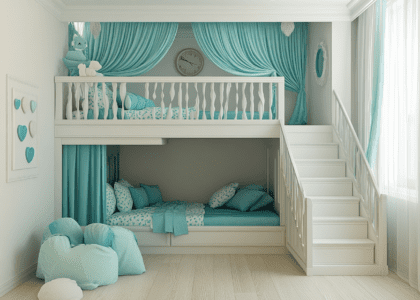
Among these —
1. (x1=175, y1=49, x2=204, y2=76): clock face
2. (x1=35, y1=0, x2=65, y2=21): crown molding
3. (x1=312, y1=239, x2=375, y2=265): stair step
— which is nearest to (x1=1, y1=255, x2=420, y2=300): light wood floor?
(x1=312, y1=239, x2=375, y2=265): stair step

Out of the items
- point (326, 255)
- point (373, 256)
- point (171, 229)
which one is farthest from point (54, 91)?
point (373, 256)

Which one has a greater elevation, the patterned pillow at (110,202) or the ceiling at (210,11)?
the ceiling at (210,11)

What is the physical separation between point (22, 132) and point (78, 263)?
128cm

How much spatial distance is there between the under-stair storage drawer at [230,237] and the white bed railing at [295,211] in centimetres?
21

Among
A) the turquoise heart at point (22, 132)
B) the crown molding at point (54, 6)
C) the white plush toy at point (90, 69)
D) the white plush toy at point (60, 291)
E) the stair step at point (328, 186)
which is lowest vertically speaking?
the white plush toy at point (60, 291)

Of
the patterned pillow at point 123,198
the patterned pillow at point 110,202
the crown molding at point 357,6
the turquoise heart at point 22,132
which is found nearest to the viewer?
the turquoise heart at point 22,132

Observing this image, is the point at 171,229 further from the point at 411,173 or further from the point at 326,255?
the point at 411,173

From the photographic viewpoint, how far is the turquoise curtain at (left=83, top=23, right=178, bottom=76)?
4.81m

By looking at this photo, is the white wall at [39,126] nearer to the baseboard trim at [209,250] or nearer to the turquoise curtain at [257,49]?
the baseboard trim at [209,250]

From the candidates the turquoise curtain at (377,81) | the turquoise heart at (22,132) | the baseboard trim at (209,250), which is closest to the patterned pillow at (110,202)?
the baseboard trim at (209,250)

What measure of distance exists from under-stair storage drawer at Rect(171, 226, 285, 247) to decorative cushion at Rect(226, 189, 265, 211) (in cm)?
48

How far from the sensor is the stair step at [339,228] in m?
3.82

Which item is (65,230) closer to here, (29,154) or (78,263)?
(78,263)

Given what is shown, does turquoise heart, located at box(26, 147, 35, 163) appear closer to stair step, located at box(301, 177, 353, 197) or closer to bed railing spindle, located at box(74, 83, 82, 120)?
bed railing spindle, located at box(74, 83, 82, 120)
